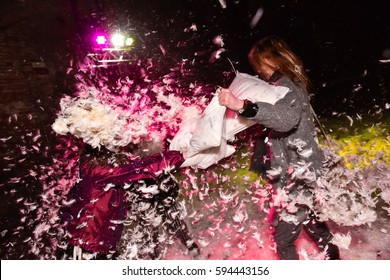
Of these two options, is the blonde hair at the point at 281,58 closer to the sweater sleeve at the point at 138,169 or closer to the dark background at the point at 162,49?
the sweater sleeve at the point at 138,169

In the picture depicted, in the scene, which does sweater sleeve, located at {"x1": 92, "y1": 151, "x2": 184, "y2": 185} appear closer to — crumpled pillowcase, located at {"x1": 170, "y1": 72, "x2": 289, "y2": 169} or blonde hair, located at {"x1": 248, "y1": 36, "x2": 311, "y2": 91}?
crumpled pillowcase, located at {"x1": 170, "y1": 72, "x2": 289, "y2": 169}

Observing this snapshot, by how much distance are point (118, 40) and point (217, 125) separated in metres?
5.19

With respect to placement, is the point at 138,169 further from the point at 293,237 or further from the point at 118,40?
the point at 118,40

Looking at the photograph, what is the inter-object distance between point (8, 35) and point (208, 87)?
5931 millimetres

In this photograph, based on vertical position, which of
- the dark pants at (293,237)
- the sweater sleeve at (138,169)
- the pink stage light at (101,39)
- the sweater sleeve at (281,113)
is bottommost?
the dark pants at (293,237)

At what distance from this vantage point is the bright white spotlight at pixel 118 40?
6.48 metres

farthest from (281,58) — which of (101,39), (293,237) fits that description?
(101,39)

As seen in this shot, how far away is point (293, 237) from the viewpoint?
2428mm

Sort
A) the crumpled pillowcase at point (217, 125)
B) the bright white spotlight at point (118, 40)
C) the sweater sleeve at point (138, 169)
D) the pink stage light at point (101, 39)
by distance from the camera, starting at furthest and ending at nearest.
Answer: the bright white spotlight at point (118, 40)
the pink stage light at point (101, 39)
the sweater sleeve at point (138, 169)
the crumpled pillowcase at point (217, 125)

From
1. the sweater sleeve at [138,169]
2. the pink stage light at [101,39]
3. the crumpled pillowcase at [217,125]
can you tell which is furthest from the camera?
the pink stage light at [101,39]

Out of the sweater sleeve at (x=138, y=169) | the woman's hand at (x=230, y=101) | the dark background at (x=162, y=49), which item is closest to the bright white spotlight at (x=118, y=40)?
the dark background at (x=162, y=49)

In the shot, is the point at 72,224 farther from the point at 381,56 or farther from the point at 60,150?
the point at 381,56

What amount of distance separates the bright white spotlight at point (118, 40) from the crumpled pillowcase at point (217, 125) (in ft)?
15.4

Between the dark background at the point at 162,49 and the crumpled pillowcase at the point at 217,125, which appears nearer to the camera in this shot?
the crumpled pillowcase at the point at 217,125
